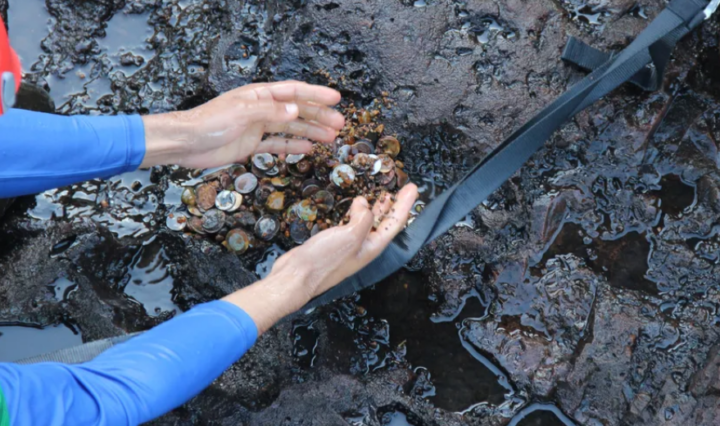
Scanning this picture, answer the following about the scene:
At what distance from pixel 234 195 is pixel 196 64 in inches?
36.9

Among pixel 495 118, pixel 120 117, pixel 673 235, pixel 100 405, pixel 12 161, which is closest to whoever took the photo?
pixel 100 405

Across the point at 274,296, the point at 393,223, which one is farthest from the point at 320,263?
the point at 393,223

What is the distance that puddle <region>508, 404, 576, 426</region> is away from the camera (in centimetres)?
265

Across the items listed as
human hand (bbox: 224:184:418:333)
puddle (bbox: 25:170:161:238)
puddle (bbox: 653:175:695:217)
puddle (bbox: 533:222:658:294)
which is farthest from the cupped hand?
puddle (bbox: 653:175:695:217)

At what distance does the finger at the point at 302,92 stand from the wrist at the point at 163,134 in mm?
478

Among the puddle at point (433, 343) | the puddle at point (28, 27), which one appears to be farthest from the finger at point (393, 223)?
the puddle at point (28, 27)

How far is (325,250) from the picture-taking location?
8.09ft

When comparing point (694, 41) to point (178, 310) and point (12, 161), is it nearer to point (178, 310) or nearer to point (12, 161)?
point (178, 310)

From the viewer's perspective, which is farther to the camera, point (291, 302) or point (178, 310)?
point (178, 310)

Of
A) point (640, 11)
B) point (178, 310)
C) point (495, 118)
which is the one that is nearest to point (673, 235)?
point (495, 118)

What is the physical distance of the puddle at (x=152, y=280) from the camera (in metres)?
2.94

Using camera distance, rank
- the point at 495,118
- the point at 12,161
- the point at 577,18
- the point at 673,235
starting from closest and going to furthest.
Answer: the point at 12,161
the point at 673,235
the point at 495,118
the point at 577,18

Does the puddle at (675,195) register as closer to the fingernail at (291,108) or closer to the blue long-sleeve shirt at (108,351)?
the fingernail at (291,108)

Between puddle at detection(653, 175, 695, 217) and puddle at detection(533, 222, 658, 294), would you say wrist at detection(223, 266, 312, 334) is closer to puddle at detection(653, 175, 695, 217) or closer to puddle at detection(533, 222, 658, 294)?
puddle at detection(533, 222, 658, 294)
